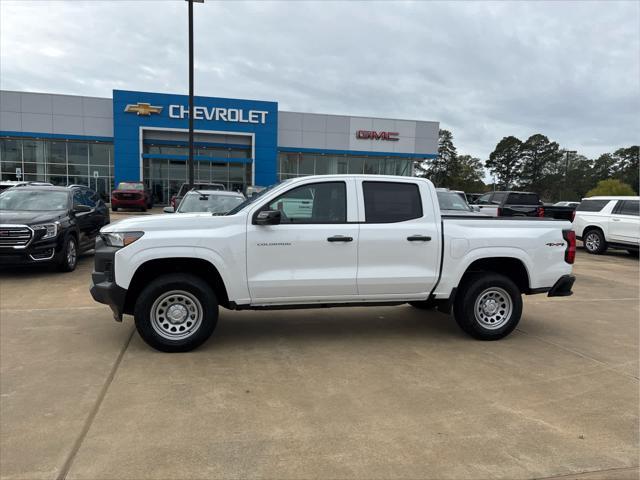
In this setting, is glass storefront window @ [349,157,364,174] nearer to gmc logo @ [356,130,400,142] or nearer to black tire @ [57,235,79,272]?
gmc logo @ [356,130,400,142]

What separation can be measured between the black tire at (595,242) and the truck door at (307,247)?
13.0 m

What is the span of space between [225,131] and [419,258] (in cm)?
3233

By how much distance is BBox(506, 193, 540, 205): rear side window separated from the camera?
18344mm

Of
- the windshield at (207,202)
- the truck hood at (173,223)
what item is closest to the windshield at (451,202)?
the windshield at (207,202)

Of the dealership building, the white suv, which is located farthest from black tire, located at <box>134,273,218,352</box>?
the dealership building

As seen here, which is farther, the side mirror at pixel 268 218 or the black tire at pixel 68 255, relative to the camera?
the black tire at pixel 68 255

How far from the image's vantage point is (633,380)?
4.66 m

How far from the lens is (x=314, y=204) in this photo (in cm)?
530

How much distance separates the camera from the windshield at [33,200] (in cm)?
961

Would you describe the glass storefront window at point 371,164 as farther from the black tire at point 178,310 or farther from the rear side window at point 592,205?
the black tire at point 178,310

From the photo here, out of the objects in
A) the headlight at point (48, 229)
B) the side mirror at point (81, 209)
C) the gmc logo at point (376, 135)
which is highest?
the gmc logo at point (376, 135)

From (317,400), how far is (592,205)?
14858 millimetres

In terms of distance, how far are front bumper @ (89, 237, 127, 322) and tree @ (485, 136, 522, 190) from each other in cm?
11397

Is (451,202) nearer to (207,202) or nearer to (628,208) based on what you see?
(207,202)
